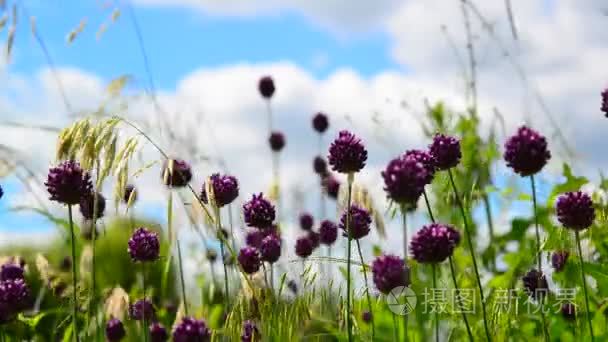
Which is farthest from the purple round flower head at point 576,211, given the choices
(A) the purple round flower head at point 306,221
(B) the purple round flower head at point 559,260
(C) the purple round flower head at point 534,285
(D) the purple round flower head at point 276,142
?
(D) the purple round flower head at point 276,142

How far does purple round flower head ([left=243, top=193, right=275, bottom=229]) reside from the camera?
10.6 feet

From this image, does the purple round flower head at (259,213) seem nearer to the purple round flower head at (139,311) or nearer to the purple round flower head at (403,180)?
the purple round flower head at (139,311)

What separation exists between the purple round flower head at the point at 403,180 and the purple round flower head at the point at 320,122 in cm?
449

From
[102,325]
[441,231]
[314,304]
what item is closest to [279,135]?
[102,325]

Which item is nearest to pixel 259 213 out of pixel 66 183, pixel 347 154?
pixel 347 154

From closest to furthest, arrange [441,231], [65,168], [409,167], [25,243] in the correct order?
1. [409,167]
2. [441,231]
3. [65,168]
4. [25,243]

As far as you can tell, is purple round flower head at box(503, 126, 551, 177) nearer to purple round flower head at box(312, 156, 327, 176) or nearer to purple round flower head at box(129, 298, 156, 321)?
purple round flower head at box(129, 298, 156, 321)

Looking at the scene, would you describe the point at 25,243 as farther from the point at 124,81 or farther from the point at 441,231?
the point at 441,231

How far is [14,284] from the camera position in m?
2.81

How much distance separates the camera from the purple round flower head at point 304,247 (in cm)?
392

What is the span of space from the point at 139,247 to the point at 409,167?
1.24m

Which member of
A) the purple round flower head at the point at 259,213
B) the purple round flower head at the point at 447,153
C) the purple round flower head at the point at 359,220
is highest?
the purple round flower head at the point at 447,153

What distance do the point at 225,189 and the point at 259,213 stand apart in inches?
5.8

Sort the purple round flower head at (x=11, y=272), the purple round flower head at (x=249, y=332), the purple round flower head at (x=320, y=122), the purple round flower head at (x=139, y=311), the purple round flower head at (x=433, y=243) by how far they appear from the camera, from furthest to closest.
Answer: the purple round flower head at (x=320, y=122), the purple round flower head at (x=11, y=272), the purple round flower head at (x=139, y=311), the purple round flower head at (x=249, y=332), the purple round flower head at (x=433, y=243)
